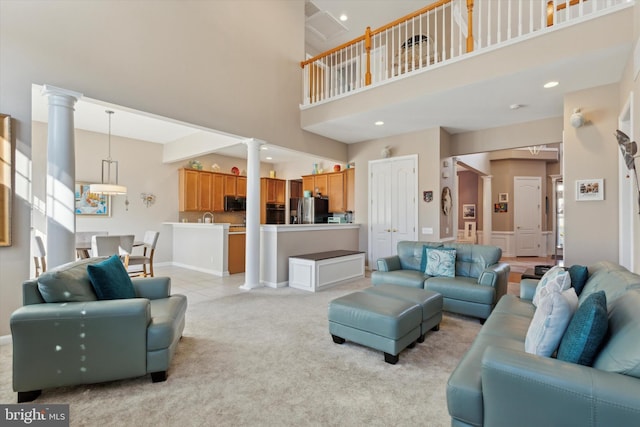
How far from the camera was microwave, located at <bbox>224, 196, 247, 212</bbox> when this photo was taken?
26.8 feet

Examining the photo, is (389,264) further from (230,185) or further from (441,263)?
(230,185)

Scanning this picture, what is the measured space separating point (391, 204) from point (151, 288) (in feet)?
15.5

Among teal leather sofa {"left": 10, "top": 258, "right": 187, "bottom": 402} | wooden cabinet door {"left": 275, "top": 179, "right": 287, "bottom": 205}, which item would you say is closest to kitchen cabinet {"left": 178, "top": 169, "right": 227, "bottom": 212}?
wooden cabinet door {"left": 275, "top": 179, "right": 287, "bottom": 205}

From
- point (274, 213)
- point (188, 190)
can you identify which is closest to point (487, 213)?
point (274, 213)

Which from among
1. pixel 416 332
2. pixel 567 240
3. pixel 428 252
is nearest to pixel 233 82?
pixel 428 252

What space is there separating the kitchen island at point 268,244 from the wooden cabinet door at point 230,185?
5.12 feet

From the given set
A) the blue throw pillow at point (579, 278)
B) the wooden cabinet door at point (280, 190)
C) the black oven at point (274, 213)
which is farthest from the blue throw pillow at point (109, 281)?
the wooden cabinet door at point (280, 190)

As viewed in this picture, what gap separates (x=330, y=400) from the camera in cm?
198

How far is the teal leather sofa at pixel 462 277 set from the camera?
339 centimetres

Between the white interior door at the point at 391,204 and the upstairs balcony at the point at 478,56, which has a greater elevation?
the upstairs balcony at the point at 478,56

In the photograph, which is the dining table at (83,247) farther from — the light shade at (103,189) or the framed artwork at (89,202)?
the framed artwork at (89,202)

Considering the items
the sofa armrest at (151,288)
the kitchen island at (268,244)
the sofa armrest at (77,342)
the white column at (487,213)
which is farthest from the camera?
Result: the white column at (487,213)

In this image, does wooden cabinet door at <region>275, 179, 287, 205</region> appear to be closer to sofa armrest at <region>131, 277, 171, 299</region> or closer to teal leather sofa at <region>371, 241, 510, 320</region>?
teal leather sofa at <region>371, 241, 510, 320</region>

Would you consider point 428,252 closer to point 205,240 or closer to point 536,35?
point 536,35
